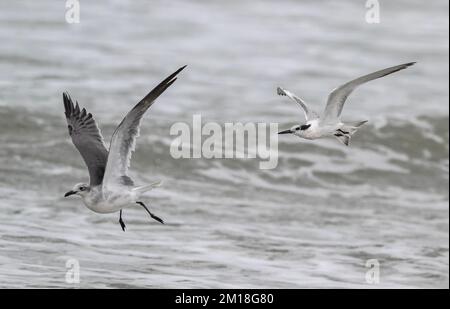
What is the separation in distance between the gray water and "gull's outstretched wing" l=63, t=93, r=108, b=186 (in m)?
1.12

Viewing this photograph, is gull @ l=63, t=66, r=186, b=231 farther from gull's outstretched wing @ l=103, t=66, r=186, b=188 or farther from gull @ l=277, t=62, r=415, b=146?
gull @ l=277, t=62, r=415, b=146

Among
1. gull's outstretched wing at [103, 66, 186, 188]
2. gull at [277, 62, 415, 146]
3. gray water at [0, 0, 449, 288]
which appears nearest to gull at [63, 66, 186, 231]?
gull's outstretched wing at [103, 66, 186, 188]

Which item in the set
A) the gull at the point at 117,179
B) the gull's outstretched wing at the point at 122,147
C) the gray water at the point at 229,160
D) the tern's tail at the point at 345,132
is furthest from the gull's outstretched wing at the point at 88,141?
the tern's tail at the point at 345,132

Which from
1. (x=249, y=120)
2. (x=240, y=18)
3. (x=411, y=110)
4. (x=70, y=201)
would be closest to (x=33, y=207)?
(x=70, y=201)

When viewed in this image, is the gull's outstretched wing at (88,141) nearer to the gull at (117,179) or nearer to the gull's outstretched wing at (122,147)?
the gull at (117,179)

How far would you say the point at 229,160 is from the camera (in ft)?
55.5

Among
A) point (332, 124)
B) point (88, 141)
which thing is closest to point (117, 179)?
point (88, 141)

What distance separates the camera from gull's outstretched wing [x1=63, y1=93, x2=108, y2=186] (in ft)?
30.7

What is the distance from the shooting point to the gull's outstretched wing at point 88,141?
9.37 m

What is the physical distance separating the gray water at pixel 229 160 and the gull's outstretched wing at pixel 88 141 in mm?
1125

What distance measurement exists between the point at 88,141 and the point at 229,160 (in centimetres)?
737

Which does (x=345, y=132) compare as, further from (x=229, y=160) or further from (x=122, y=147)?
(x=229, y=160)

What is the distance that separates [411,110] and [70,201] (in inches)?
345
